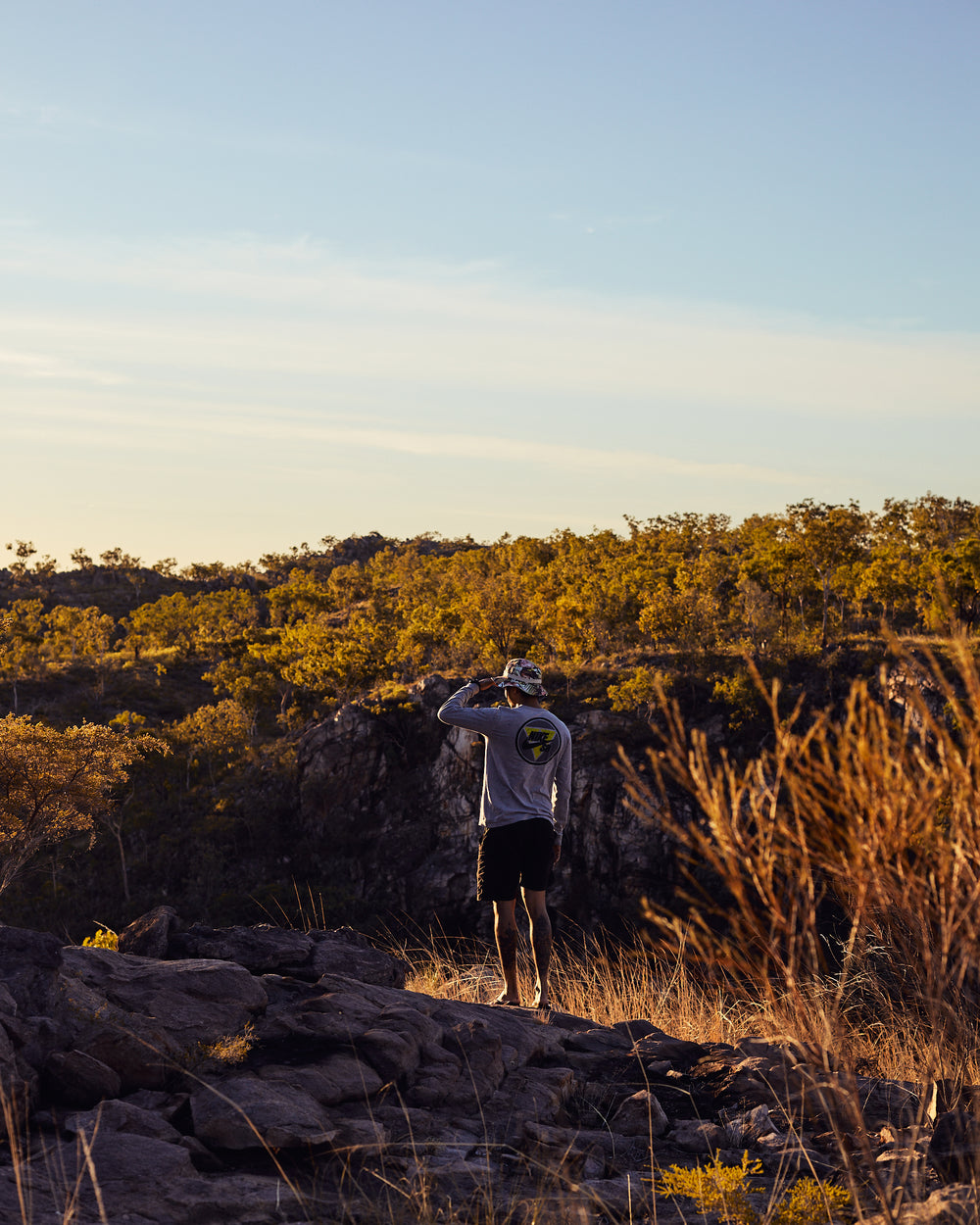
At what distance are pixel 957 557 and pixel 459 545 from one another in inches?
3656

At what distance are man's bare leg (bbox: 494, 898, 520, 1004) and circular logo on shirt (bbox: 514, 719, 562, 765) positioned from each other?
38.1 inches

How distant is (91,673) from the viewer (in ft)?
208

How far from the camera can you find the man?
6.27 metres

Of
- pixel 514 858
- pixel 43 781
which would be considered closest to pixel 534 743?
pixel 514 858

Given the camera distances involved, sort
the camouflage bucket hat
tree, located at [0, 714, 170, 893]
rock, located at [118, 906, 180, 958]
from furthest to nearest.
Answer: tree, located at [0, 714, 170, 893], the camouflage bucket hat, rock, located at [118, 906, 180, 958]

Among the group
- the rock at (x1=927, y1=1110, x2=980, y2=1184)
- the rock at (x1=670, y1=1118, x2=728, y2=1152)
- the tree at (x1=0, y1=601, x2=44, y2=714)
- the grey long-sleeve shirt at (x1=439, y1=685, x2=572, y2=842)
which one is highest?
the grey long-sleeve shirt at (x1=439, y1=685, x2=572, y2=842)

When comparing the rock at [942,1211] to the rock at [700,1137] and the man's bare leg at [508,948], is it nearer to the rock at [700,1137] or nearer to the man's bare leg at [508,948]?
the rock at [700,1137]

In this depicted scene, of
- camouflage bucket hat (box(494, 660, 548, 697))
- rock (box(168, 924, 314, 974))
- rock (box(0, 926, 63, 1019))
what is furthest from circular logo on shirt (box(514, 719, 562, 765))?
rock (box(0, 926, 63, 1019))

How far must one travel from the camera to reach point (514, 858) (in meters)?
6.27

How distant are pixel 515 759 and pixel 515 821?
0.40m

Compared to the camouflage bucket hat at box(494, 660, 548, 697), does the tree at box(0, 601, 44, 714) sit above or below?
below

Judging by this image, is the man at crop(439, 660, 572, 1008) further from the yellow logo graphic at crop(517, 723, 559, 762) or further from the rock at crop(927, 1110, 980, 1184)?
the rock at crop(927, 1110, 980, 1184)

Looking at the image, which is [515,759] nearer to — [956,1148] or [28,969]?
[28,969]

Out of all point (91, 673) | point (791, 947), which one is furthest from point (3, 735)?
point (91, 673)
